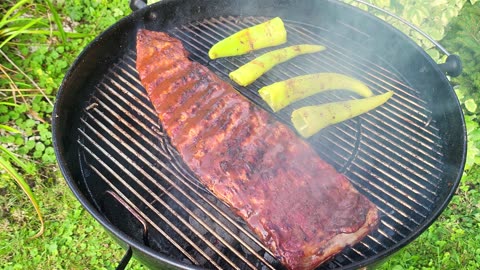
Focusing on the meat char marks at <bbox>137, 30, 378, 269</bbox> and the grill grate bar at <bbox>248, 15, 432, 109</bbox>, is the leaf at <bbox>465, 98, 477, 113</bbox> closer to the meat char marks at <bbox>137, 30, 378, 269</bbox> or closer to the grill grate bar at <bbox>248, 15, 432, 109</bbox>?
the grill grate bar at <bbox>248, 15, 432, 109</bbox>

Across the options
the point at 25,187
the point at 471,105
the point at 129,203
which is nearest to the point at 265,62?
the point at 129,203

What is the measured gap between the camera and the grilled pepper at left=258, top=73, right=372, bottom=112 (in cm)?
340

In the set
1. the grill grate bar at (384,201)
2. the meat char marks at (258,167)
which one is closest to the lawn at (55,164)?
the grill grate bar at (384,201)

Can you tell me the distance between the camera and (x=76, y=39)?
5.68 m

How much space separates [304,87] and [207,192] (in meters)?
1.22

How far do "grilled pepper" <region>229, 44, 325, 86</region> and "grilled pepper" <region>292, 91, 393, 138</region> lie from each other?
0.56 metres

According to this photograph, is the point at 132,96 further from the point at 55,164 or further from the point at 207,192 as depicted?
the point at 55,164

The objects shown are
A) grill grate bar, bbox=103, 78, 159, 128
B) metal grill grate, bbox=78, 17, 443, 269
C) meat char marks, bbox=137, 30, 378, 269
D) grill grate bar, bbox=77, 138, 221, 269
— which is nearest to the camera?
meat char marks, bbox=137, 30, 378, 269

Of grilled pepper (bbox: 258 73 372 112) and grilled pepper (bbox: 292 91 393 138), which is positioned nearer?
grilled pepper (bbox: 292 91 393 138)

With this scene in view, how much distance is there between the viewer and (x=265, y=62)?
368cm

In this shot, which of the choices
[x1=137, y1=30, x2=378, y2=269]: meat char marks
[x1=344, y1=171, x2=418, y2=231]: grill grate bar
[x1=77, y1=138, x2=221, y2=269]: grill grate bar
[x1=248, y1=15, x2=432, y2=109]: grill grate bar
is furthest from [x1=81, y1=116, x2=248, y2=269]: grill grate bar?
[x1=248, y1=15, x2=432, y2=109]: grill grate bar

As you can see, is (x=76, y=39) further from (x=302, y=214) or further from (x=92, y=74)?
(x=302, y=214)

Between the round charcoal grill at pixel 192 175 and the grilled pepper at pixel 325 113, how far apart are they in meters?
0.08

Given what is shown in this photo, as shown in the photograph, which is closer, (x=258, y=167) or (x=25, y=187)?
(x=258, y=167)
